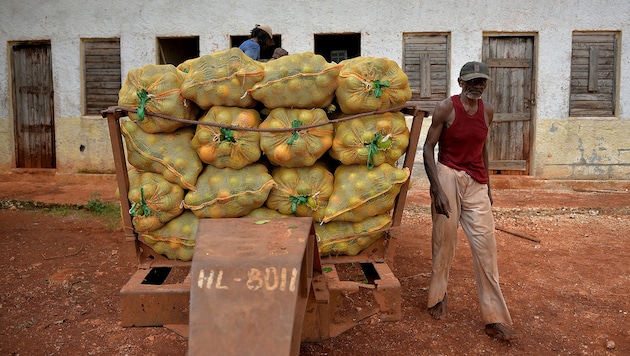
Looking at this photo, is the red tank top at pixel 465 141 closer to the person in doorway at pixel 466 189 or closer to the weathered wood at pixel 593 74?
the person in doorway at pixel 466 189

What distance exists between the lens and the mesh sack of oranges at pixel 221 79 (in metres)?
2.84

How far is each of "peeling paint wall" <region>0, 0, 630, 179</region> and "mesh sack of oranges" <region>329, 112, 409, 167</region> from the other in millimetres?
6299

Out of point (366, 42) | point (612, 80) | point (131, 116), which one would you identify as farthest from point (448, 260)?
point (612, 80)

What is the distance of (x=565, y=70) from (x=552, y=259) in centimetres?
510

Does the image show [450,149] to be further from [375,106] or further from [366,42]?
[366,42]

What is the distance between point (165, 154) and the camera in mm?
2967

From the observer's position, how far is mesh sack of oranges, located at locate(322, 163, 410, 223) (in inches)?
116

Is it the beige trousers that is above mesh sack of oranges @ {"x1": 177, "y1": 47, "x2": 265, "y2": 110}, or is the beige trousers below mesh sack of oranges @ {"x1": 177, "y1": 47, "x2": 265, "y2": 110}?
below

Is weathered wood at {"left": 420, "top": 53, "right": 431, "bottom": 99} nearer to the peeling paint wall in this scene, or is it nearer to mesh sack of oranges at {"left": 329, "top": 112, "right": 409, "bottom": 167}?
the peeling paint wall

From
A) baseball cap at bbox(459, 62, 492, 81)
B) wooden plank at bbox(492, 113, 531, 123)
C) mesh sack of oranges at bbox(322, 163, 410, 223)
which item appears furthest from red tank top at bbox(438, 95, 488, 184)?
wooden plank at bbox(492, 113, 531, 123)

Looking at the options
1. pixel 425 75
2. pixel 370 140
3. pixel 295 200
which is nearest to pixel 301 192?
pixel 295 200

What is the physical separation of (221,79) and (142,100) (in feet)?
1.53

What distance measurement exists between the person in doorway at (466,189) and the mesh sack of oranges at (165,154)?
1639mm

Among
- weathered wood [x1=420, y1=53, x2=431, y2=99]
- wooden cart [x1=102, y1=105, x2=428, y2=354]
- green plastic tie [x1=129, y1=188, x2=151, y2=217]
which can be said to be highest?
weathered wood [x1=420, y1=53, x2=431, y2=99]
